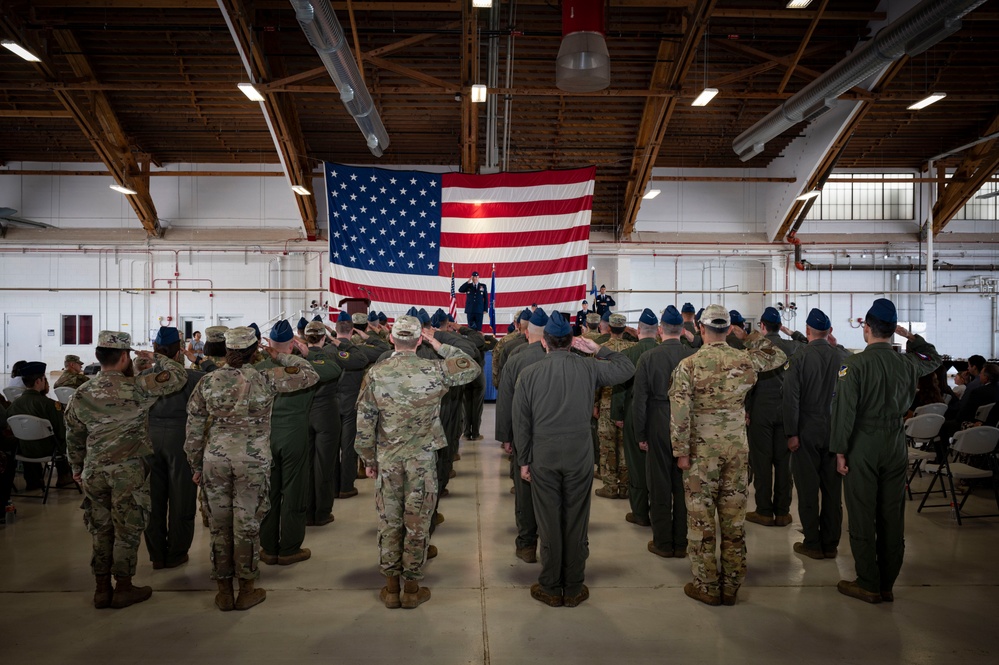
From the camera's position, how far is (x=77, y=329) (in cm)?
1791

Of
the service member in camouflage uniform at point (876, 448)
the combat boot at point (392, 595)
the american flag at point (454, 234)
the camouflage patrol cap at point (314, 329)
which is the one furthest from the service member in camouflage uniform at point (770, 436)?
the american flag at point (454, 234)

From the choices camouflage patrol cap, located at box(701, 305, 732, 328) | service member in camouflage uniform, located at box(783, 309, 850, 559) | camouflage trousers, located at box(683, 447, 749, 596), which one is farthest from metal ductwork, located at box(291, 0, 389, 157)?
camouflage trousers, located at box(683, 447, 749, 596)

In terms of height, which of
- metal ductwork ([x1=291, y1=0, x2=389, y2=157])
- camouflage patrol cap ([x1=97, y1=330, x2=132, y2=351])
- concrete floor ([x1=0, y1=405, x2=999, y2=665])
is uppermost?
metal ductwork ([x1=291, y1=0, x2=389, y2=157])

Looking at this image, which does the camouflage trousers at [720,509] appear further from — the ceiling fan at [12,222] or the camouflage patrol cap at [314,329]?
the ceiling fan at [12,222]

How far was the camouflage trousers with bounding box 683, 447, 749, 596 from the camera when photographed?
13.7 ft

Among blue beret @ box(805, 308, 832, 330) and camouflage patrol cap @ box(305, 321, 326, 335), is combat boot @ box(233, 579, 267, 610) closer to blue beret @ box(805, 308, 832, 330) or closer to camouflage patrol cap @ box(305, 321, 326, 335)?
camouflage patrol cap @ box(305, 321, 326, 335)

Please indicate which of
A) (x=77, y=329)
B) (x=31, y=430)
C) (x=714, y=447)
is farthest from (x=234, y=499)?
(x=77, y=329)

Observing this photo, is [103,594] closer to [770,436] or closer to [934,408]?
[770,436]

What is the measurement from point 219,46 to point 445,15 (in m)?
4.79

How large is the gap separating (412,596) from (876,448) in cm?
332

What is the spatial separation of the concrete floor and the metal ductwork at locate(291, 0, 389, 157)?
21.9 ft

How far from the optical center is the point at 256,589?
4.48m

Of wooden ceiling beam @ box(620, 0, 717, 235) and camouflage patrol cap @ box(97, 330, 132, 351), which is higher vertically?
wooden ceiling beam @ box(620, 0, 717, 235)

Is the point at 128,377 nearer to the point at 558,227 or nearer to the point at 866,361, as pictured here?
the point at 866,361
